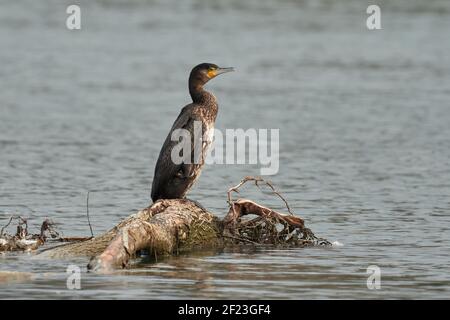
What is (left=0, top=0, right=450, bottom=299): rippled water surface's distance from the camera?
35.4ft

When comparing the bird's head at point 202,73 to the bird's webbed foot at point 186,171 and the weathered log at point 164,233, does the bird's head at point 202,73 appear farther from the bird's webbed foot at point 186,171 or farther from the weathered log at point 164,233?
the weathered log at point 164,233

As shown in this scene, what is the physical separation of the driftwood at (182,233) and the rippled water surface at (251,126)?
0.22 m

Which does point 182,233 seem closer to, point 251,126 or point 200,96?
point 200,96

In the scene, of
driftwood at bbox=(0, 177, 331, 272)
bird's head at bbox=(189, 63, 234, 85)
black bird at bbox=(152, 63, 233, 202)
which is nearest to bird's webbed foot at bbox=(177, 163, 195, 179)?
black bird at bbox=(152, 63, 233, 202)

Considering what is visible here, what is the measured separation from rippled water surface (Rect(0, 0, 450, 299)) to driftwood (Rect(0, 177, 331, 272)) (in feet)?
0.74

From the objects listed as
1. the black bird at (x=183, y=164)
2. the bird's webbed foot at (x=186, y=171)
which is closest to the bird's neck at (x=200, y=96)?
the black bird at (x=183, y=164)

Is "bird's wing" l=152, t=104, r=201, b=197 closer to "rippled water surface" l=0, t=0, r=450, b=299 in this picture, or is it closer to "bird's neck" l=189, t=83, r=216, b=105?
"bird's neck" l=189, t=83, r=216, b=105

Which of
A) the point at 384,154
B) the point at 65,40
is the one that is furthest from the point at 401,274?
the point at 65,40

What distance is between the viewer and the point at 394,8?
124 ft

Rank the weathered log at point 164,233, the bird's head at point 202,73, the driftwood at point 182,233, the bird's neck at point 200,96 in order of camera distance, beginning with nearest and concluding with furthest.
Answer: the weathered log at point 164,233
the driftwood at point 182,233
the bird's neck at point 200,96
the bird's head at point 202,73

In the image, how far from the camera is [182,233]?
11633 mm

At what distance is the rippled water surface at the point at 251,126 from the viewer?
10.8 m

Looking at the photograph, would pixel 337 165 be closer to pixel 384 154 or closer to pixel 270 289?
pixel 384 154

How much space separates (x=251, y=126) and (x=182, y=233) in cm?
933
